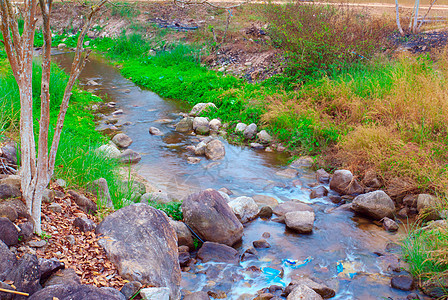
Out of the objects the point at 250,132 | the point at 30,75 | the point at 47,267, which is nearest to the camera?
the point at 47,267

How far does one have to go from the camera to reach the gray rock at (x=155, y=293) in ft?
8.71

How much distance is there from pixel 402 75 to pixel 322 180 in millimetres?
2748

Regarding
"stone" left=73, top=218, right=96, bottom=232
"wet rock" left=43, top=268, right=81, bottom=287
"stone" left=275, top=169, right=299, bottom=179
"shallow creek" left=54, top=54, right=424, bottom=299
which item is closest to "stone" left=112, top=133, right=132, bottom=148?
"shallow creek" left=54, top=54, right=424, bottom=299

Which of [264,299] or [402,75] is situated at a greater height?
[402,75]

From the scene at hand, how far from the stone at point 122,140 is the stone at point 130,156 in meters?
0.47

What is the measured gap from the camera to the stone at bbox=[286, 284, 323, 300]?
125 inches

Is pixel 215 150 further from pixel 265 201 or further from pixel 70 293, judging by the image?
pixel 70 293

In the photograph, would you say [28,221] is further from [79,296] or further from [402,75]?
[402,75]

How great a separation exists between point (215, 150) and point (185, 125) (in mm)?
1664

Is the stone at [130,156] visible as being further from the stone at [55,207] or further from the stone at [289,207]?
the stone at [55,207]

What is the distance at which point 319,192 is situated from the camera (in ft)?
18.1

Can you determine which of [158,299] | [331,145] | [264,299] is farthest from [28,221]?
[331,145]

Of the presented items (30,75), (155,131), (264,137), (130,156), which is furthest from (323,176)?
(30,75)

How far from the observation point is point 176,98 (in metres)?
10.7
